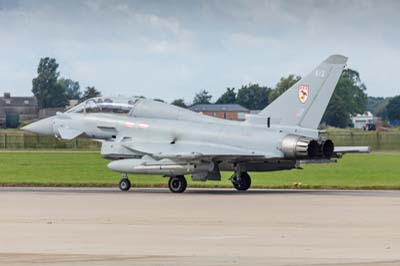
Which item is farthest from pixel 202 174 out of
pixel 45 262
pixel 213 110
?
pixel 213 110

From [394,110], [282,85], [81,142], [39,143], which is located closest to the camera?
[81,142]

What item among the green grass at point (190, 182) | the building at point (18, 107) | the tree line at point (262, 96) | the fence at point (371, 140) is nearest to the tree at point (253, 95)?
the tree line at point (262, 96)

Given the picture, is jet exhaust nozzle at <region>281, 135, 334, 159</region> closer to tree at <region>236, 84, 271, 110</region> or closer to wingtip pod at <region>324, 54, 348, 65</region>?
wingtip pod at <region>324, 54, 348, 65</region>

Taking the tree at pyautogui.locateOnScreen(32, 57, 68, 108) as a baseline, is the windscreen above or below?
below

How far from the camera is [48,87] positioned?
556 ft

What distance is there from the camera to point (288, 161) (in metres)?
33.3

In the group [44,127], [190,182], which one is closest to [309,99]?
[190,182]

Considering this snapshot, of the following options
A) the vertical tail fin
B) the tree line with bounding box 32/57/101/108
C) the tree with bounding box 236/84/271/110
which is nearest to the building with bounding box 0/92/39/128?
the tree line with bounding box 32/57/101/108

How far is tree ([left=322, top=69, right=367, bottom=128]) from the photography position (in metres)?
146

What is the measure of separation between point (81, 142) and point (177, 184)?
155ft

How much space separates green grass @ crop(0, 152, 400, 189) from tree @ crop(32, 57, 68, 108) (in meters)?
99.4

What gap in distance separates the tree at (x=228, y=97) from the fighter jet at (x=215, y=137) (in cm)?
11402

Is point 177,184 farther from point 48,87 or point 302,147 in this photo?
point 48,87

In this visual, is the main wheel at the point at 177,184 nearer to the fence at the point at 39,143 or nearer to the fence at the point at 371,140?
the fence at the point at 39,143
